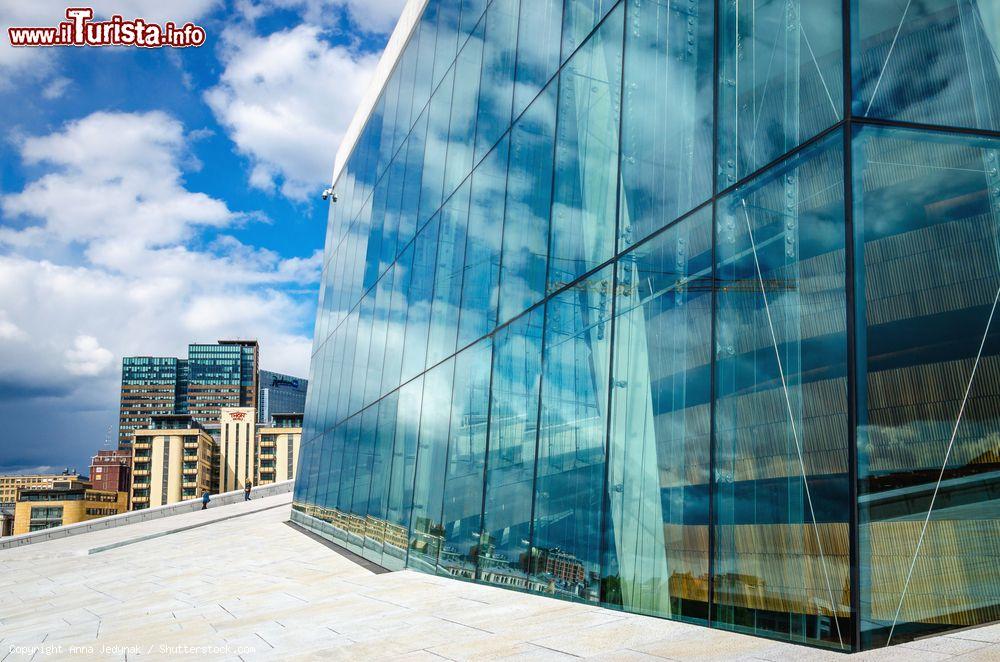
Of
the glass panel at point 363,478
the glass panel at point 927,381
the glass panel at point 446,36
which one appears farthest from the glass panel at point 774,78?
the glass panel at point 363,478

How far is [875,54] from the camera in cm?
752

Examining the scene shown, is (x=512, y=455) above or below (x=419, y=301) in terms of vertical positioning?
below

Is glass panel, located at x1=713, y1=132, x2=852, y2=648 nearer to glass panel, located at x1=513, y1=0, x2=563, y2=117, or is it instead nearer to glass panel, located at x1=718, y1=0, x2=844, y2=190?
glass panel, located at x1=718, y1=0, x2=844, y2=190

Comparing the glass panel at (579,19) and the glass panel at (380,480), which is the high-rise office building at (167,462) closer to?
the glass panel at (380,480)

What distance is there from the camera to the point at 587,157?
12.8 meters

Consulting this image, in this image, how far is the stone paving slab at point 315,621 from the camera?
24.0ft

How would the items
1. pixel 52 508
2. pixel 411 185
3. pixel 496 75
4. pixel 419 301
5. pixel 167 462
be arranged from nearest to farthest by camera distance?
1. pixel 496 75
2. pixel 419 301
3. pixel 411 185
4. pixel 52 508
5. pixel 167 462

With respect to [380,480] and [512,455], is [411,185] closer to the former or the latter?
[380,480]

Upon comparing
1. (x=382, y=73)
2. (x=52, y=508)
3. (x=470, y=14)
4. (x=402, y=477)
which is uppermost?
(x=382, y=73)

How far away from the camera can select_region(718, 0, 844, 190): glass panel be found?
25.4 ft

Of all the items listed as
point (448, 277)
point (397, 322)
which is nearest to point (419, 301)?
point (397, 322)

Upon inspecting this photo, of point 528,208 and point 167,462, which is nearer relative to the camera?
point 528,208

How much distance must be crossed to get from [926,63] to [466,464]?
1088 cm

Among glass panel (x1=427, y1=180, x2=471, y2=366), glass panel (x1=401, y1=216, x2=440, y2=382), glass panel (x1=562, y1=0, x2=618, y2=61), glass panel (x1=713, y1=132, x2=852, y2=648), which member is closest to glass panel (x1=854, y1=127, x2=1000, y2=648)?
glass panel (x1=713, y1=132, x2=852, y2=648)
